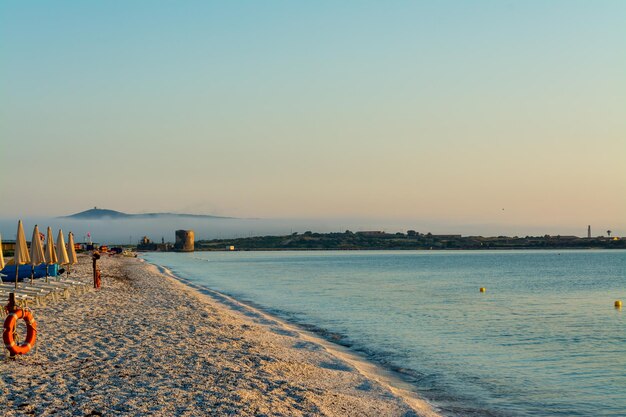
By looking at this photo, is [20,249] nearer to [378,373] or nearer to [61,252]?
[61,252]

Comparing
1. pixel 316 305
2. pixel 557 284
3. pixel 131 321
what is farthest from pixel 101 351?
Answer: pixel 557 284

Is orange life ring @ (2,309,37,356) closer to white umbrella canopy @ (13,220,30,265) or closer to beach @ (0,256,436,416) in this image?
beach @ (0,256,436,416)

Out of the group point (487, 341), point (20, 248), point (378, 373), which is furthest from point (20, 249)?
point (487, 341)

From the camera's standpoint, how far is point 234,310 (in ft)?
107

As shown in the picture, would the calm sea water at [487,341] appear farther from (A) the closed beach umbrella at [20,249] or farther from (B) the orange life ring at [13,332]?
(A) the closed beach umbrella at [20,249]

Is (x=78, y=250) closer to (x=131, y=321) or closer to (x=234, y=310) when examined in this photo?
(x=234, y=310)

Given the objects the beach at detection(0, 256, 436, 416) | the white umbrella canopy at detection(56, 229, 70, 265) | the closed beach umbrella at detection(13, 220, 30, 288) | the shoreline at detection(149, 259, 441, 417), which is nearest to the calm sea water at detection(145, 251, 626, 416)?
the shoreline at detection(149, 259, 441, 417)

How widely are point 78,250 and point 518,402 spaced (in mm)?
112992

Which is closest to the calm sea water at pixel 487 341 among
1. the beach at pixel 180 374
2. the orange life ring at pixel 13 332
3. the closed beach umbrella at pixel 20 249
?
the beach at pixel 180 374

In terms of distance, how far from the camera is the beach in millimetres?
10734

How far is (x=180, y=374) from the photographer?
13.2 m

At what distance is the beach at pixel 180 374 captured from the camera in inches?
423

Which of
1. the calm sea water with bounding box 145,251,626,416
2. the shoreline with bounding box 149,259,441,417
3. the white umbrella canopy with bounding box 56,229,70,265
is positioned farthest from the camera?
the white umbrella canopy with bounding box 56,229,70,265

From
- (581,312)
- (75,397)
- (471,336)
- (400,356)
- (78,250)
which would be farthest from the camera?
(78,250)
